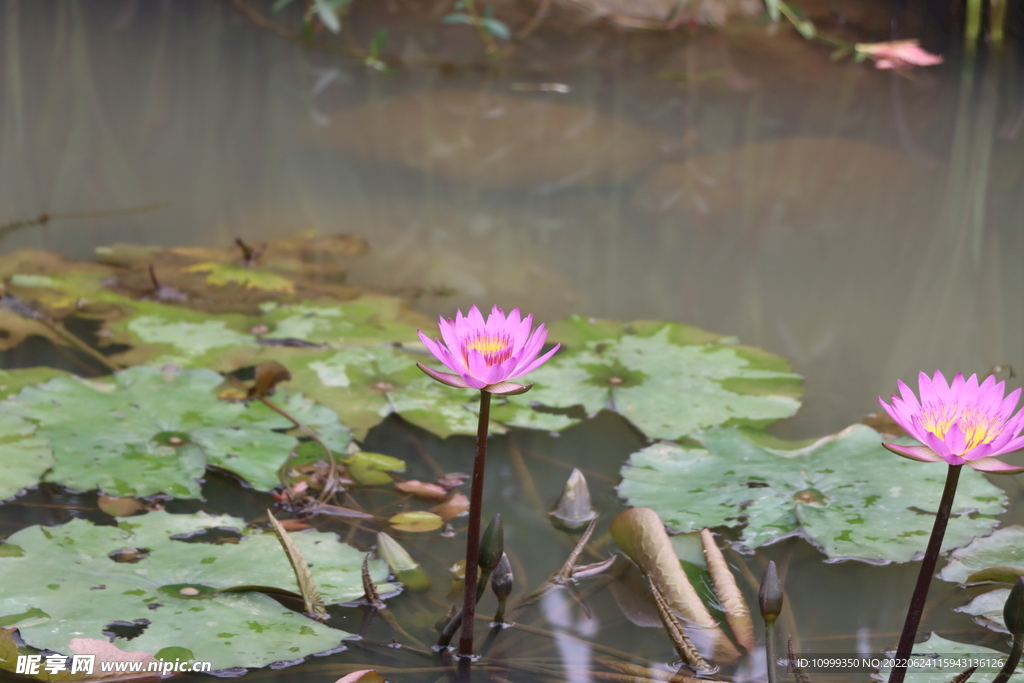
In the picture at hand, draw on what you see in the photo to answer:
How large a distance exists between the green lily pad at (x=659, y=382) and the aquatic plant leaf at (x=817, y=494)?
0.31ft

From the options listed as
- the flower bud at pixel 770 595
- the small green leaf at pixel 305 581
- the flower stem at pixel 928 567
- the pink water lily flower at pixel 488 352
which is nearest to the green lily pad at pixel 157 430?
the small green leaf at pixel 305 581

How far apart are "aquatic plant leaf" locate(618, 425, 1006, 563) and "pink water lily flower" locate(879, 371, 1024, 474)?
0.34 meters

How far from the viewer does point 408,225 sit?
77.9 inches

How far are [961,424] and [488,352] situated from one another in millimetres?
366

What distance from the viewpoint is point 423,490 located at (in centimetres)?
104

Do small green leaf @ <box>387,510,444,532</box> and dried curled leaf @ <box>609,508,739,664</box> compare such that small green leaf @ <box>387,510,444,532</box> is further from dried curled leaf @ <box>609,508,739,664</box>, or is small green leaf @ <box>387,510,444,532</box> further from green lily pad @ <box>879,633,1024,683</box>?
green lily pad @ <box>879,633,1024,683</box>

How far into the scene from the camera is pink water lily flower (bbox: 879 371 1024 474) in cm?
59

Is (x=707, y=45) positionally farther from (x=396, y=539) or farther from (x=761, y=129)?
(x=396, y=539)

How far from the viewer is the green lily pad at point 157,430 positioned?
1011 mm

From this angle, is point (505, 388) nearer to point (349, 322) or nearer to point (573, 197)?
point (349, 322)

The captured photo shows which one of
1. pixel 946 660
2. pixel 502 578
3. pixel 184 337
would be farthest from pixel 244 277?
pixel 946 660

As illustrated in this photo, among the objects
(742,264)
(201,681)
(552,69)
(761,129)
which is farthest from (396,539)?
(552,69)

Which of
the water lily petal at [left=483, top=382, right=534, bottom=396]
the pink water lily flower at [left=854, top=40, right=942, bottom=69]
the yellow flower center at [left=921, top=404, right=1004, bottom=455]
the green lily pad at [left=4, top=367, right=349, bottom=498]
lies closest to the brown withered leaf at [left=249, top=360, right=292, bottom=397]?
the green lily pad at [left=4, top=367, right=349, bottom=498]

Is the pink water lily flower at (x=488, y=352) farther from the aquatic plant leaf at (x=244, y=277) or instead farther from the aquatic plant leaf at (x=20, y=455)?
the aquatic plant leaf at (x=244, y=277)
